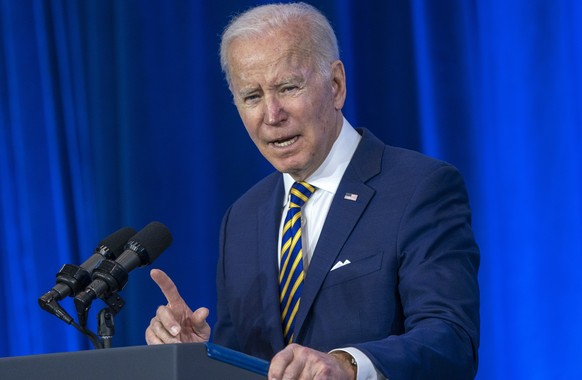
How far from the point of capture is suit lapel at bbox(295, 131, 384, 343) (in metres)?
2.33

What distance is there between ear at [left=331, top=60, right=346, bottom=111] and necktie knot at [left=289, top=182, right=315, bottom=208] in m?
0.23

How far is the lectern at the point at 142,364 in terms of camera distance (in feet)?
4.81

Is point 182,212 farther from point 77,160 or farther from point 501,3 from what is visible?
point 501,3

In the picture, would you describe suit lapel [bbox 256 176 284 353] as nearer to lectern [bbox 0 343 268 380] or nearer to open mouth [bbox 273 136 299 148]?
open mouth [bbox 273 136 299 148]

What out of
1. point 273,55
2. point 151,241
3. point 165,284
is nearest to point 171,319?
point 165,284

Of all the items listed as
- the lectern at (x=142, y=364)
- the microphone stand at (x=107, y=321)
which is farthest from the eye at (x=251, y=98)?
the lectern at (x=142, y=364)

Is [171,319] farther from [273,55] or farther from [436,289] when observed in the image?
[273,55]

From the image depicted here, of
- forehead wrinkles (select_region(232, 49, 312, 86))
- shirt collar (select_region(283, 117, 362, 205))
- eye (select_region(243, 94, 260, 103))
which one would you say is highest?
forehead wrinkles (select_region(232, 49, 312, 86))

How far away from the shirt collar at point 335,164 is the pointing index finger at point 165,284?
0.52m

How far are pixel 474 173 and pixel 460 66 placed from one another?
0.39 metres

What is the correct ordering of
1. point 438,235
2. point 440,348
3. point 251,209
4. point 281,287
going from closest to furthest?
1. point 440,348
2. point 438,235
3. point 281,287
4. point 251,209

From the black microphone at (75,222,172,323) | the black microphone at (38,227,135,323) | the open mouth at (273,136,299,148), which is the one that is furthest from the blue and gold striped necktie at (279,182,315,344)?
the black microphone at (38,227,135,323)

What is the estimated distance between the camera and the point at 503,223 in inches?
132

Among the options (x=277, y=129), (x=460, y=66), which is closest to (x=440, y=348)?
(x=277, y=129)
